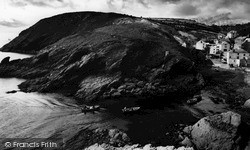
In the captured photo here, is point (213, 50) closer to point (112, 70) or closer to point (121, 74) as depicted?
point (112, 70)

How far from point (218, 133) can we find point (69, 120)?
3301 centimetres

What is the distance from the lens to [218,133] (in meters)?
41.9

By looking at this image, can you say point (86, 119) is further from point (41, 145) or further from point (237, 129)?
point (237, 129)

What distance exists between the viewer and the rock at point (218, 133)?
40562 mm

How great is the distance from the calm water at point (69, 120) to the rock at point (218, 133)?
5610mm

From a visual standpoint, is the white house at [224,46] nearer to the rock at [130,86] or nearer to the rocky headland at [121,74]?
the rocky headland at [121,74]

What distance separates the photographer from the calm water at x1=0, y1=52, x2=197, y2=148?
47781 millimetres

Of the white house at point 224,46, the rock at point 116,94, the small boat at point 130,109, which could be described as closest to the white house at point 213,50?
the white house at point 224,46

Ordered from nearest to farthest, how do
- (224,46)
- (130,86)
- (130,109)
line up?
(130,109)
(130,86)
(224,46)

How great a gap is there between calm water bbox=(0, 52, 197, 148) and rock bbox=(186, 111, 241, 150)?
5.61m

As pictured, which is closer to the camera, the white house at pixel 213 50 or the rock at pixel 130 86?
the rock at pixel 130 86

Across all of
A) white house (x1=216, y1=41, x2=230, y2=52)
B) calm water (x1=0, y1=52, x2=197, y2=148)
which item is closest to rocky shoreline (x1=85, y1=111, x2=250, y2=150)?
calm water (x1=0, y1=52, x2=197, y2=148)

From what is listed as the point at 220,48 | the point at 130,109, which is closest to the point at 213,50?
the point at 220,48

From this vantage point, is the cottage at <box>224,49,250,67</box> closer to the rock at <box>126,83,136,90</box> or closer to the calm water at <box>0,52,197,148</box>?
the rock at <box>126,83,136,90</box>
